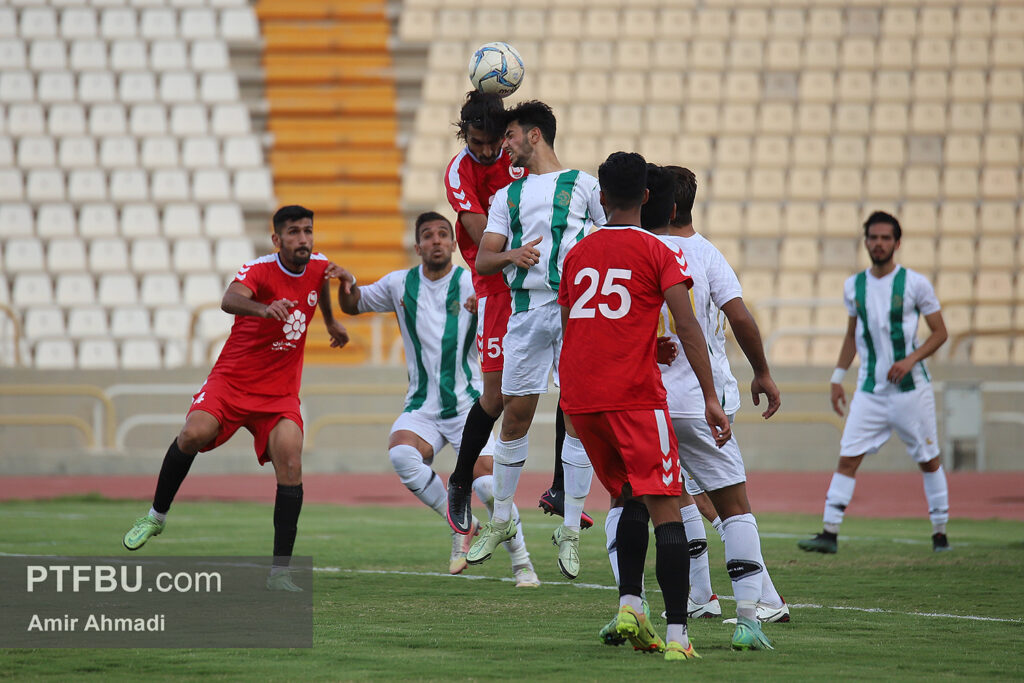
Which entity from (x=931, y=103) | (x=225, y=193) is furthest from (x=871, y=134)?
(x=225, y=193)

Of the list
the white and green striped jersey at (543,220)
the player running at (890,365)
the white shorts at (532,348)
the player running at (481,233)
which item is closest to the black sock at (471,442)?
the player running at (481,233)

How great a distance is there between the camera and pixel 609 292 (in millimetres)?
4801

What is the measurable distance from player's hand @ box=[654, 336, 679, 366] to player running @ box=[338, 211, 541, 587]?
2394mm

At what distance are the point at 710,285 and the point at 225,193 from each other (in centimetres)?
1605

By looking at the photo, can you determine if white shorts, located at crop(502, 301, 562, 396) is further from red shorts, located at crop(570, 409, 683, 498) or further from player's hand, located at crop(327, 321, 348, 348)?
player's hand, located at crop(327, 321, 348, 348)

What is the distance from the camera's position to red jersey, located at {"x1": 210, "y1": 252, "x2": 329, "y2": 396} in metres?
7.29

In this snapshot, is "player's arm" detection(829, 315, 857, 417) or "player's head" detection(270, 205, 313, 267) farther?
"player's arm" detection(829, 315, 857, 417)

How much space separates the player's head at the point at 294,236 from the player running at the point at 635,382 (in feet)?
9.18

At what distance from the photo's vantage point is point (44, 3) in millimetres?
22250

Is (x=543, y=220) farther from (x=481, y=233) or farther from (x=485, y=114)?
(x=485, y=114)

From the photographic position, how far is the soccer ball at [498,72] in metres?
6.77

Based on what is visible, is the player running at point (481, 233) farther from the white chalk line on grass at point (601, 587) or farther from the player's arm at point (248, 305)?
the player's arm at point (248, 305)

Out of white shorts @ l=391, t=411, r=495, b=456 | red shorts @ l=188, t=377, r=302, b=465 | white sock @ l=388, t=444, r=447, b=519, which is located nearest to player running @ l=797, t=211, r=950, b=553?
white shorts @ l=391, t=411, r=495, b=456
